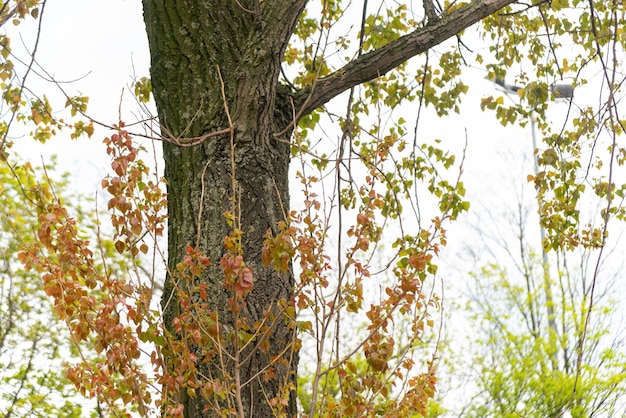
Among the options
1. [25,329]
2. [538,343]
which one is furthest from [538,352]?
[25,329]

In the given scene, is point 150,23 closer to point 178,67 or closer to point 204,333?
point 178,67

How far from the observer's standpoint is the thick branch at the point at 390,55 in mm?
3152

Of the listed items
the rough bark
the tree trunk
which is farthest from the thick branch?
the tree trunk

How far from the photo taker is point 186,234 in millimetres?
2980

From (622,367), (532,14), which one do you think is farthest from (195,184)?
→ (622,367)

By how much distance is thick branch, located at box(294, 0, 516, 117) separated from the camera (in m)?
3.15

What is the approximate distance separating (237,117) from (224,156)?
17 cm

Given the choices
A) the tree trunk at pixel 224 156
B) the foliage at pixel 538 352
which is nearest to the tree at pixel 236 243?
the tree trunk at pixel 224 156

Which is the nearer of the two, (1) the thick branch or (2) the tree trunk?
(2) the tree trunk

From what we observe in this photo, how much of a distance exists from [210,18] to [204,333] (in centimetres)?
146

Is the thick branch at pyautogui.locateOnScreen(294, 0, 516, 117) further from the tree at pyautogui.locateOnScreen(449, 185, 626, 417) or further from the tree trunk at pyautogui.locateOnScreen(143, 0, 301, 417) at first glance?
the tree at pyautogui.locateOnScreen(449, 185, 626, 417)

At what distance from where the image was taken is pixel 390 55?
315cm

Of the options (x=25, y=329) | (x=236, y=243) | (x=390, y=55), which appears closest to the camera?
(x=236, y=243)

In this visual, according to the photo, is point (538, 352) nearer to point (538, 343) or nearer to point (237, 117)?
point (538, 343)
